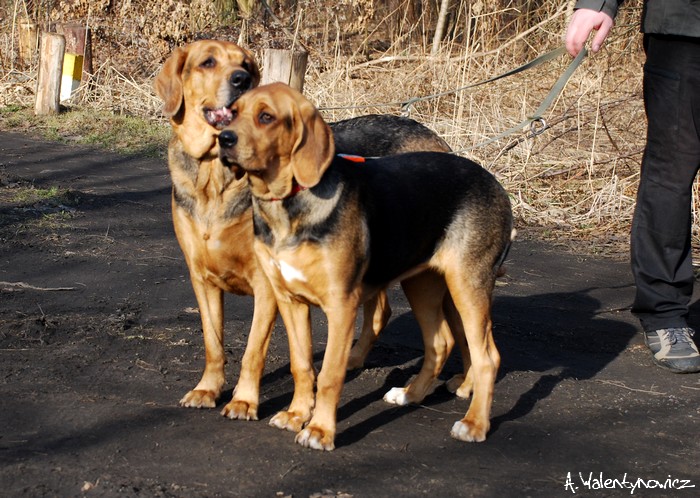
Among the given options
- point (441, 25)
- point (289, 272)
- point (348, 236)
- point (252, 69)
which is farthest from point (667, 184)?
point (441, 25)

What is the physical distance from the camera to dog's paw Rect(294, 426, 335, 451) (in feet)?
13.7

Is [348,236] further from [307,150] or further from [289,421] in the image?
[289,421]

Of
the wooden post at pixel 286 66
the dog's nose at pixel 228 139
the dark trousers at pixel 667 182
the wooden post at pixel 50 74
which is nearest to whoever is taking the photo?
the dog's nose at pixel 228 139

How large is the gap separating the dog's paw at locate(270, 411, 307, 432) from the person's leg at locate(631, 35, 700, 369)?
2548 mm

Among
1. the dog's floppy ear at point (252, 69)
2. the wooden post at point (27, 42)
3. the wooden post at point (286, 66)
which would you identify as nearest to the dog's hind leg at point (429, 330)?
the dog's floppy ear at point (252, 69)

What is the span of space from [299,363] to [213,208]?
0.85 m

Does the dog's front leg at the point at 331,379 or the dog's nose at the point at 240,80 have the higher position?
the dog's nose at the point at 240,80

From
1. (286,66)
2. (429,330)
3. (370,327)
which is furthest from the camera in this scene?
(286,66)

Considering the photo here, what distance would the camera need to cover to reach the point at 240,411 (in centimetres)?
454

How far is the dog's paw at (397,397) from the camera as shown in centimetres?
492

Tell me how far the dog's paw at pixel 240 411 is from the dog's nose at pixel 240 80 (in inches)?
60.9

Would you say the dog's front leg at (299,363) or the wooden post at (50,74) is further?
the wooden post at (50,74)

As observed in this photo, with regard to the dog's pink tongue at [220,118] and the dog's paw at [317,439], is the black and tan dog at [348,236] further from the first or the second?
the dog's pink tongue at [220,118]

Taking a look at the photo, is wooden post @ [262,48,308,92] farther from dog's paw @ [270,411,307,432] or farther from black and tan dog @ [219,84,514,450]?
dog's paw @ [270,411,307,432]
